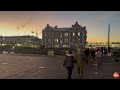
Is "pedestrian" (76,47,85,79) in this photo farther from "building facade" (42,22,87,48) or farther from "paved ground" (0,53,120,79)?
"building facade" (42,22,87,48)

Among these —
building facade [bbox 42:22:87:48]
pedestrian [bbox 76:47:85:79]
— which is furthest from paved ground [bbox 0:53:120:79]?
building facade [bbox 42:22:87:48]

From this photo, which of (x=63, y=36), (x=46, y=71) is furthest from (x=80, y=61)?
(x=63, y=36)

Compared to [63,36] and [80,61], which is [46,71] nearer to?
[80,61]

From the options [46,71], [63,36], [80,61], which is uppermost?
[63,36]

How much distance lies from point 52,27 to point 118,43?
49561 mm

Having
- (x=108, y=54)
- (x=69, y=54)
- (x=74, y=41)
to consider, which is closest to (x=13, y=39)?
(x=74, y=41)

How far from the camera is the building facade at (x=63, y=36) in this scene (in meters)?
120

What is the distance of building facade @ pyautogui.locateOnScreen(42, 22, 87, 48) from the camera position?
393 ft

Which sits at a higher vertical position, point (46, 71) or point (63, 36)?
point (63, 36)

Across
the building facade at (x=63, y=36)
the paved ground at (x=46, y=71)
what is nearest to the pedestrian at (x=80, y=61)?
the paved ground at (x=46, y=71)

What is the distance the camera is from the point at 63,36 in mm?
122062

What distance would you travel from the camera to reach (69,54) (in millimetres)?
14070

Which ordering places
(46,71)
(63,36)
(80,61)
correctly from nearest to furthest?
(80,61) → (46,71) → (63,36)
